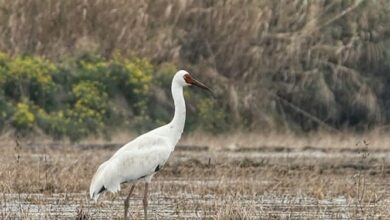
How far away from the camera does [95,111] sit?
25.8m

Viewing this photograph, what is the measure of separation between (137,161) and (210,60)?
15.9 meters

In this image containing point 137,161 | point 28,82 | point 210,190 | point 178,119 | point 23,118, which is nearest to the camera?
point 137,161

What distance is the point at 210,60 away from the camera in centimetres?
2855

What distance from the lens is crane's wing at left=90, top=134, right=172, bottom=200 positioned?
41.4ft

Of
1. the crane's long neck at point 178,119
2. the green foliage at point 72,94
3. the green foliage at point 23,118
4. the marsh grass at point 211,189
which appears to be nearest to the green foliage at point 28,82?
the green foliage at point 72,94

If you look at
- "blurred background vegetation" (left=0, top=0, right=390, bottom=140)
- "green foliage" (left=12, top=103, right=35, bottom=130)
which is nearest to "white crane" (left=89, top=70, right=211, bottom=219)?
"green foliage" (left=12, top=103, right=35, bottom=130)

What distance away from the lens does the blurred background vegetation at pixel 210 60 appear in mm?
26203

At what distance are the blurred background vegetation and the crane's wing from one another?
504 inches

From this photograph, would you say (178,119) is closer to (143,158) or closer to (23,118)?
(143,158)

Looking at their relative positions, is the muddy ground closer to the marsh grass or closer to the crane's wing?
the marsh grass

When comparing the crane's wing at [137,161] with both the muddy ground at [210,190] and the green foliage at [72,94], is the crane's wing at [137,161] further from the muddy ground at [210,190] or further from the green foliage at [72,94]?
the green foliage at [72,94]

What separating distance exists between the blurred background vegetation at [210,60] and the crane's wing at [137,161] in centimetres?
1280

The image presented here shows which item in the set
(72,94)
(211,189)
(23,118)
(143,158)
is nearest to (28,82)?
(72,94)

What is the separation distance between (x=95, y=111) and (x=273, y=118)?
4.00 metres
